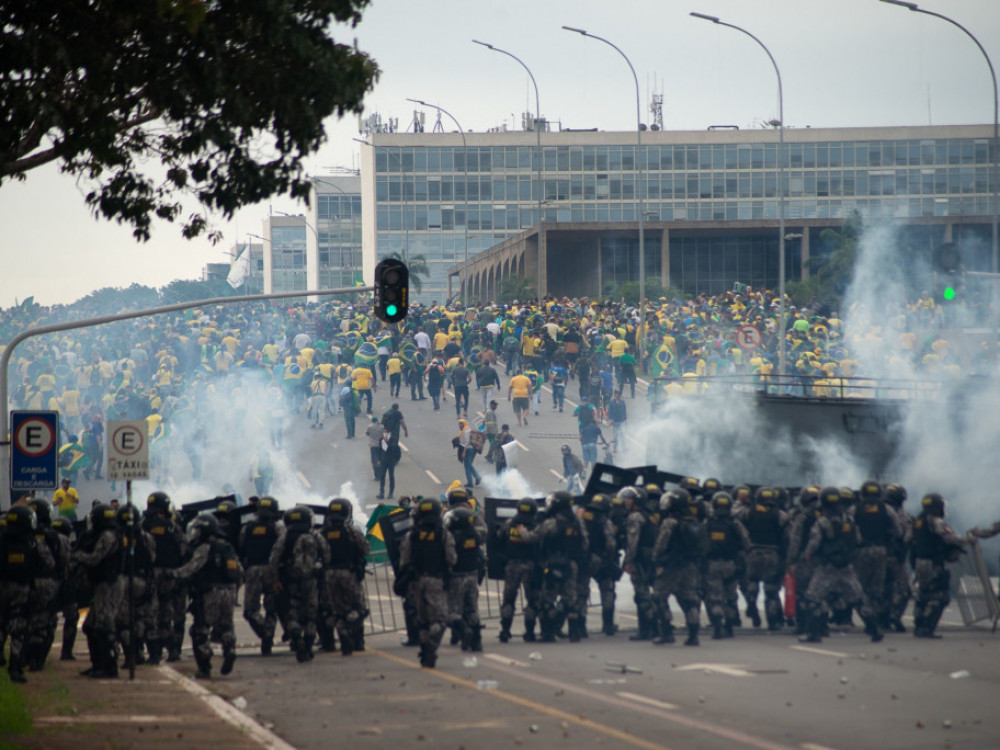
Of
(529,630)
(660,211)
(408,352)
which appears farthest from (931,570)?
(660,211)

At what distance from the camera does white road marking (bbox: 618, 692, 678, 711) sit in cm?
1106

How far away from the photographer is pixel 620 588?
20.3 metres

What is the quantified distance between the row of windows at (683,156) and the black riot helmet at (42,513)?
9528 centimetres

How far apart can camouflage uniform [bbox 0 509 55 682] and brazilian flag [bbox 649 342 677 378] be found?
24.1 m

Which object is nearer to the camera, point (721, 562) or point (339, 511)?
point (339, 511)

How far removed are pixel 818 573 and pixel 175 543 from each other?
6.72 metres

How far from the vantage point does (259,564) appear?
14445 millimetres

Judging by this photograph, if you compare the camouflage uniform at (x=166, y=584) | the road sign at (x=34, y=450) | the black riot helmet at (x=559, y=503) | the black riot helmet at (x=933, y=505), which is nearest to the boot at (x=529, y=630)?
the black riot helmet at (x=559, y=503)

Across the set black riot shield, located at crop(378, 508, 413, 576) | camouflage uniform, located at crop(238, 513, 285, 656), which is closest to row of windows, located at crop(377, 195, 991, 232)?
black riot shield, located at crop(378, 508, 413, 576)

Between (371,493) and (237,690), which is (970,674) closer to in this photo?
(237,690)

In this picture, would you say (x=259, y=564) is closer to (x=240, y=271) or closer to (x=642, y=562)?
(x=642, y=562)

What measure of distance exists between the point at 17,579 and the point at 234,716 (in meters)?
3.55

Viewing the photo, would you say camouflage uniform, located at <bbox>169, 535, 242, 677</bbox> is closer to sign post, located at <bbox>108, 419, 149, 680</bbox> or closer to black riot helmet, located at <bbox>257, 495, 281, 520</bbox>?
sign post, located at <bbox>108, 419, 149, 680</bbox>

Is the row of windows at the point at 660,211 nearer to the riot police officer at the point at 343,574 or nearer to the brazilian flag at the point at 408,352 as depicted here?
the brazilian flag at the point at 408,352
